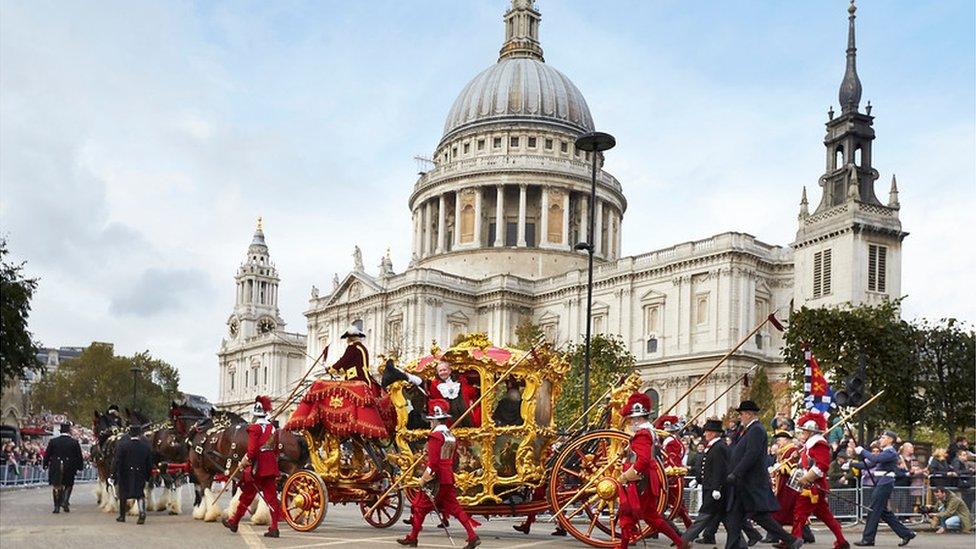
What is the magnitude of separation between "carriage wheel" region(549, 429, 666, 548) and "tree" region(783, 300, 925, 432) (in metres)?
25.3

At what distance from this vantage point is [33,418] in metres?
96.1

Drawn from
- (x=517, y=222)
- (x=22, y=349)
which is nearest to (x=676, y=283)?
(x=517, y=222)

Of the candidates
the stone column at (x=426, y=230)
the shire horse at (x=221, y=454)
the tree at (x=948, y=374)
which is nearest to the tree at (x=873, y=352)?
the tree at (x=948, y=374)

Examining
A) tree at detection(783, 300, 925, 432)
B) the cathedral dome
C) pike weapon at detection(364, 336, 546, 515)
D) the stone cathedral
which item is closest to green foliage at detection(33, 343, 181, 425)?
the stone cathedral

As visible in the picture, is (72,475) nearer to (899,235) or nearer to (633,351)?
(899,235)

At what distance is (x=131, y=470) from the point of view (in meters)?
18.8

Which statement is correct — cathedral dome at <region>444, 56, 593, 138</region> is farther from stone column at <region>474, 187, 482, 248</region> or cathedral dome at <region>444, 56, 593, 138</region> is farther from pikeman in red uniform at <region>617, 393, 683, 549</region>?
pikeman in red uniform at <region>617, 393, 683, 549</region>

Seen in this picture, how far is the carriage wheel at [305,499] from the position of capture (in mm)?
16625

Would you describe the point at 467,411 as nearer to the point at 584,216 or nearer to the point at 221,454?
the point at 221,454

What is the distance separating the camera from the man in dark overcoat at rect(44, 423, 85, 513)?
70.7 feet

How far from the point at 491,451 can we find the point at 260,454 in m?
3.31

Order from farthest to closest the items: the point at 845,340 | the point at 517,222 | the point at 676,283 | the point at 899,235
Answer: the point at 517,222 → the point at 676,283 → the point at 899,235 → the point at 845,340

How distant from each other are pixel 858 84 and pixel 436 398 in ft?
153

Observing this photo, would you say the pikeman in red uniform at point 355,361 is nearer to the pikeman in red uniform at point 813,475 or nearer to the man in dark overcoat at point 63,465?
the pikeman in red uniform at point 813,475
